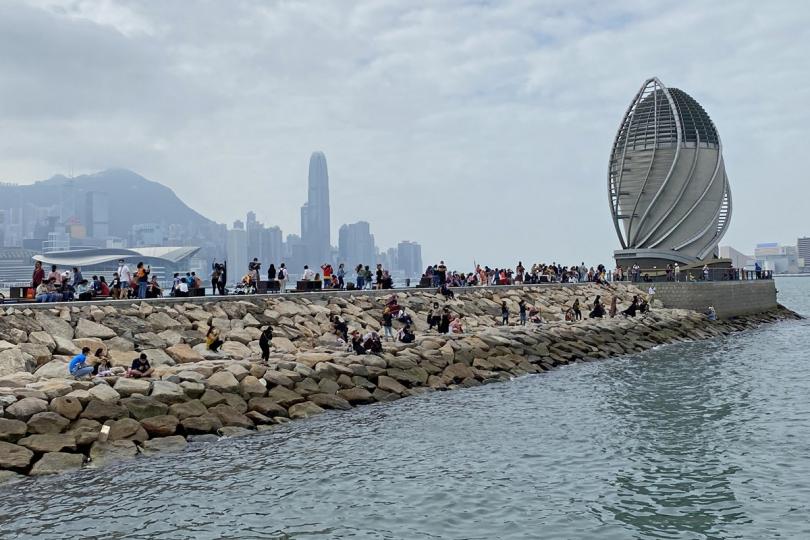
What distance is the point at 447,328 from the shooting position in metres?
29.6

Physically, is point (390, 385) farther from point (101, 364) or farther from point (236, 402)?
point (101, 364)

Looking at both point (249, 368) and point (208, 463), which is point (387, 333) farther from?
point (208, 463)

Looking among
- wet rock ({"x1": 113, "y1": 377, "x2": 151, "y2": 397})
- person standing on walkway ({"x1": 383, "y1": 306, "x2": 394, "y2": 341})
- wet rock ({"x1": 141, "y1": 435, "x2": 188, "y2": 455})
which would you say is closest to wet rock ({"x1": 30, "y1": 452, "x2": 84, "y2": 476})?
wet rock ({"x1": 141, "y1": 435, "x2": 188, "y2": 455})

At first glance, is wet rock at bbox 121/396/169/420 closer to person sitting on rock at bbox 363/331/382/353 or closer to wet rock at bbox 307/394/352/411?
wet rock at bbox 307/394/352/411

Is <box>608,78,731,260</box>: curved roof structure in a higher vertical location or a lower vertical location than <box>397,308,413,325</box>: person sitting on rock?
higher

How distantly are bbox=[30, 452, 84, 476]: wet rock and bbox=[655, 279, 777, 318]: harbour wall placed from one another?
4289cm

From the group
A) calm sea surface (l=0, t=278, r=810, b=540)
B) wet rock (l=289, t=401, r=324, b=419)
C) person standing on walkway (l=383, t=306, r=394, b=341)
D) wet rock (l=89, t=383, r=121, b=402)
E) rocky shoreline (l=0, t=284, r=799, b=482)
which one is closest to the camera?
calm sea surface (l=0, t=278, r=810, b=540)

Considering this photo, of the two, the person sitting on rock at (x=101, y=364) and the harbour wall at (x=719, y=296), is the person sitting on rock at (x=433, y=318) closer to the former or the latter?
the person sitting on rock at (x=101, y=364)

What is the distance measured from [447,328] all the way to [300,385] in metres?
10.3

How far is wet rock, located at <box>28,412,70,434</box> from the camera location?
1506 cm

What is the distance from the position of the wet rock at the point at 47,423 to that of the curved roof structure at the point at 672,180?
6229cm

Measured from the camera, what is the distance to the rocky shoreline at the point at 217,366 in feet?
50.8

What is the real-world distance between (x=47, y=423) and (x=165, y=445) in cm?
236

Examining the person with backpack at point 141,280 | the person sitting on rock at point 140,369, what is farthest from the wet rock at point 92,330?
the person with backpack at point 141,280
